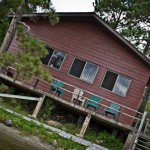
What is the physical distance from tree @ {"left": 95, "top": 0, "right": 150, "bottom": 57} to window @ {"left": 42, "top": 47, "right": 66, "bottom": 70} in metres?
6.29

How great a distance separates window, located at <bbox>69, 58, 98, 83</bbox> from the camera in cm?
1792

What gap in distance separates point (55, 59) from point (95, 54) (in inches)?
99.6

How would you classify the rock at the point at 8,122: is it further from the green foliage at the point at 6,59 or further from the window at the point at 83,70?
the window at the point at 83,70

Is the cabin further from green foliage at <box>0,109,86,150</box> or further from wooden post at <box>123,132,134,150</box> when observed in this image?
green foliage at <box>0,109,86,150</box>

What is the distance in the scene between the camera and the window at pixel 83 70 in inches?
706

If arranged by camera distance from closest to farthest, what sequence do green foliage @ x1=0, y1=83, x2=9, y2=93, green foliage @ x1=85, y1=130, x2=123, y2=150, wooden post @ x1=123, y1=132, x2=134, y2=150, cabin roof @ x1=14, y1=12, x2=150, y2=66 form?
wooden post @ x1=123, y1=132, x2=134, y2=150 → green foliage @ x1=85, y1=130, x2=123, y2=150 → green foliage @ x1=0, y1=83, x2=9, y2=93 → cabin roof @ x1=14, y1=12, x2=150, y2=66

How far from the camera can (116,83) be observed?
17609 millimetres

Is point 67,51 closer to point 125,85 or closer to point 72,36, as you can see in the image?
point 72,36

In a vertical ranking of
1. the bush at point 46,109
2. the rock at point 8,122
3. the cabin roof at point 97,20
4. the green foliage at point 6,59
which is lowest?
the rock at point 8,122

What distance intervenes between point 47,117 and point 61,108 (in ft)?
4.91

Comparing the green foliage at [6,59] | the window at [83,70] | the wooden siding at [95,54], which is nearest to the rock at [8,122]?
the green foliage at [6,59]

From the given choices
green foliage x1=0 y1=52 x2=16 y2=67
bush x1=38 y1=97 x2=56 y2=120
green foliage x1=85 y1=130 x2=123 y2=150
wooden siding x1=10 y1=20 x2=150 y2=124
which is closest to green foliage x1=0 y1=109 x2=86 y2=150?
green foliage x1=85 y1=130 x2=123 y2=150

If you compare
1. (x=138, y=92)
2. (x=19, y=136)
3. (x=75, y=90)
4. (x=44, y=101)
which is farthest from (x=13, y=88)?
(x=138, y=92)

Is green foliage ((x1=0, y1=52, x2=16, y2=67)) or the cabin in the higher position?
the cabin
